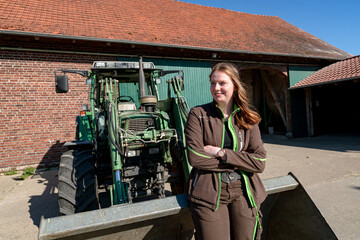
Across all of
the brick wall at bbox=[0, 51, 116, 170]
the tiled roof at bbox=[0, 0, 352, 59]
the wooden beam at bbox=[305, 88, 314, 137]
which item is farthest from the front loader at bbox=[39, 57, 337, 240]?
the wooden beam at bbox=[305, 88, 314, 137]

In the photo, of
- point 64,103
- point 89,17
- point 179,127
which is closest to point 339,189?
point 179,127

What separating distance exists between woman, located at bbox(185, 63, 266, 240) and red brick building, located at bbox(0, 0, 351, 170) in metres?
6.57

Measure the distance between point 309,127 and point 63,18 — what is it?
1211cm

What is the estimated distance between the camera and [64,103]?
7207 millimetres

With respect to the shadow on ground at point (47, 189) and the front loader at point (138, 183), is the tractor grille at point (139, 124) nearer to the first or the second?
→ the front loader at point (138, 183)

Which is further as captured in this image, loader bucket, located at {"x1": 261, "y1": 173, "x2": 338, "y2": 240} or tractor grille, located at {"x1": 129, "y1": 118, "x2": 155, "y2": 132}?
tractor grille, located at {"x1": 129, "y1": 118, "x2": 155, "y2": 132}

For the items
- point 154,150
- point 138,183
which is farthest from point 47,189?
point 154,150

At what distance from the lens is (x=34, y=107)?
6.87 metres

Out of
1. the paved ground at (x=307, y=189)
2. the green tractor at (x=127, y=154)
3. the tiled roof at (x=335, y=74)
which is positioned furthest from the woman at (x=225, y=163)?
the tiled roof at (x=335, y=74)

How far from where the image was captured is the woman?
61.2 inches

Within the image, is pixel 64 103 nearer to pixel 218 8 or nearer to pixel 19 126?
pixel 19 126

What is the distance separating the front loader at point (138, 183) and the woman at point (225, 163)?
236 mm

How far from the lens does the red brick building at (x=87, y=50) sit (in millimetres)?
6668

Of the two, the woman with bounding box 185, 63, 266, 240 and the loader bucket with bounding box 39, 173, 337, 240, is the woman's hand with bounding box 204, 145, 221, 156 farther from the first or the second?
the loader bucket with bounding box 39, 173, 337, 240
